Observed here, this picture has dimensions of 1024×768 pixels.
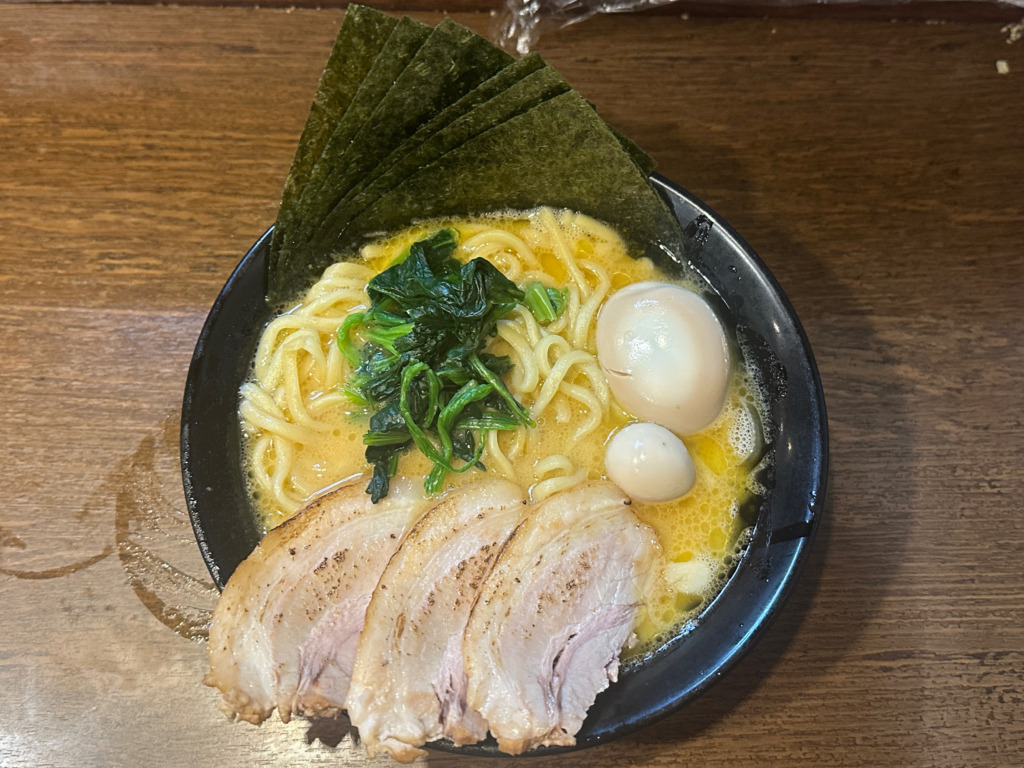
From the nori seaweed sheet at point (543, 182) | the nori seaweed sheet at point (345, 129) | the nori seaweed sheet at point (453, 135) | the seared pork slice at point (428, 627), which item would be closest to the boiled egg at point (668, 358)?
the nori seaweed sheet at point (543, 182)

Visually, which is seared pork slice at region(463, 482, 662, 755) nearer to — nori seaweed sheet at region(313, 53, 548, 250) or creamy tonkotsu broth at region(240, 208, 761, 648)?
creamy tonkotsu broth at region(240, 208, 761, 648)

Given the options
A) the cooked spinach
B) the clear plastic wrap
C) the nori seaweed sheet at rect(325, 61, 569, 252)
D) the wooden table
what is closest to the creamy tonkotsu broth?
the cooked spinach

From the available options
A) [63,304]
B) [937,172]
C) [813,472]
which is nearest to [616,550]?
[813,472]

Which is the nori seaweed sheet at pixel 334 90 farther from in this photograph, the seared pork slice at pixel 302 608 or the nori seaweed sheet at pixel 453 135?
the seared pork slice at pixel 302 608

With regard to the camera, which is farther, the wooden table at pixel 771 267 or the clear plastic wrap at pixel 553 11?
the clear plastic wrap at pixel 553 11

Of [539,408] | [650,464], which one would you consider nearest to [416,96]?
[539,408]

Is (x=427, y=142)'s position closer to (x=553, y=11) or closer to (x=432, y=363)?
(x=432, y=363)

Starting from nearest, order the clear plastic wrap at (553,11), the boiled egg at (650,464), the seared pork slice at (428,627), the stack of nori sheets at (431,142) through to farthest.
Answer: the seared pork slice at (428,627)
the boiled egg at (650,464)
the stack of nori sheets at (431,142)
the clear plastic wrap at (553,11)
